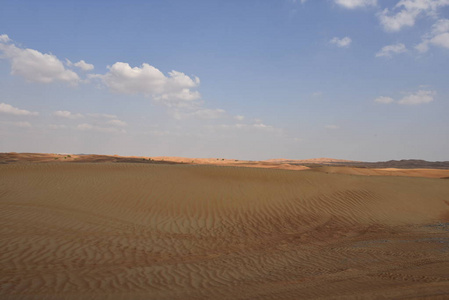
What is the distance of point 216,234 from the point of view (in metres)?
8.31

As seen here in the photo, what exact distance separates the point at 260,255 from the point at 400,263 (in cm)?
268

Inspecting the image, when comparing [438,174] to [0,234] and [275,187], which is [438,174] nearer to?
[275,187]

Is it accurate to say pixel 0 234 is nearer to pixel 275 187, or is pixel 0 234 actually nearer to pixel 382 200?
pixel 275 187

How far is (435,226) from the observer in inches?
394

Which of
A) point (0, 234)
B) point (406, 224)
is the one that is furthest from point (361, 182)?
point (0, 234)

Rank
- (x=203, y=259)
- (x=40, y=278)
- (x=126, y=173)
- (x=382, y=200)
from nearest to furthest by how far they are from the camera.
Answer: (x=40, y=278)
(x=203, y=259)
(x=382, y=200)
(x=126, y=173)

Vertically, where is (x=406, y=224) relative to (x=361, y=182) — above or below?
below

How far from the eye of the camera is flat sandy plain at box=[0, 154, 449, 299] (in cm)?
455

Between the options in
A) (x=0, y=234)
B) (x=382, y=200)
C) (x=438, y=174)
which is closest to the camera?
(x=0, y=234)

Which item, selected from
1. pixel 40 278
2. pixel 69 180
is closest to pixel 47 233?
pixel 40 278

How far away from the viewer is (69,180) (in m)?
13.4

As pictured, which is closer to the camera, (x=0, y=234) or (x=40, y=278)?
(x=40, y=278)

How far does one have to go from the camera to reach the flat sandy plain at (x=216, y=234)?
455 centimetres

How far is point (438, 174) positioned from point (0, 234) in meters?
31.9
